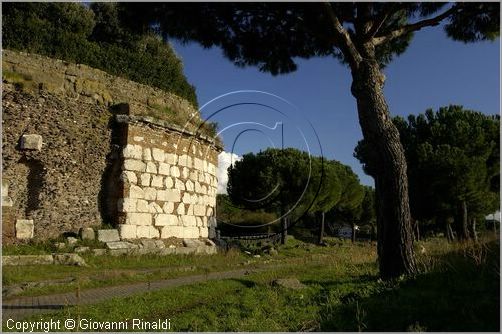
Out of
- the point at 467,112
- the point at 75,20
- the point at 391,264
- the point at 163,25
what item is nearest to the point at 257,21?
the point at 163,25

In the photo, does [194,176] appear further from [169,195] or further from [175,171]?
[169,195]

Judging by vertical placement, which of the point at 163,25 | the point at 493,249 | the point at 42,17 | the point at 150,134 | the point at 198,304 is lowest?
the point at 198,304

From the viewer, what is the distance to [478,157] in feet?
73.8

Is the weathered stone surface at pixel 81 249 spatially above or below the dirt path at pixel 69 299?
above

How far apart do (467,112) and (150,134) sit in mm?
18364

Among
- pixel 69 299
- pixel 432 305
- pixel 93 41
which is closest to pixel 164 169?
pixel 93 41

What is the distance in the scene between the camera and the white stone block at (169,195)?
466 inches

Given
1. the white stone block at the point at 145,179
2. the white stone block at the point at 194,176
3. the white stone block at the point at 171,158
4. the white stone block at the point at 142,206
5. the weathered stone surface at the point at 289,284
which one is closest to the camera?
the weathered stone surface at the point at 289,284

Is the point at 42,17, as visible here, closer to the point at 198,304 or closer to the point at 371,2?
the point at 371,2

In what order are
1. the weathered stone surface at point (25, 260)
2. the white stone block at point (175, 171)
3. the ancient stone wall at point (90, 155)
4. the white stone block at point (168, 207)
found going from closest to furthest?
1. the weathered stone surface at point (25, 260)
2. the ancient stone wall at point (90, 155)
3. the white stone block at point (168, 207)
4. the white stone block at point (175, 171)

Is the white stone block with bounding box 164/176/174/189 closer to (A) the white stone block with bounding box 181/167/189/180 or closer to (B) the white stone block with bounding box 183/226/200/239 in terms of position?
(A) the white stone block with bounding box 181/167/189/180

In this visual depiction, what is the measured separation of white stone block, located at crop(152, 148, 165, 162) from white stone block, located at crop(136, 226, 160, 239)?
168cm

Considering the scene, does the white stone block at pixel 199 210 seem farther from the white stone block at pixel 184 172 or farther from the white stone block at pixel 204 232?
the white stone block at pixel 184 172

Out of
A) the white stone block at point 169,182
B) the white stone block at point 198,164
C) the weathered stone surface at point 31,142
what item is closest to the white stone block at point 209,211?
the white stone block at point 198,164
